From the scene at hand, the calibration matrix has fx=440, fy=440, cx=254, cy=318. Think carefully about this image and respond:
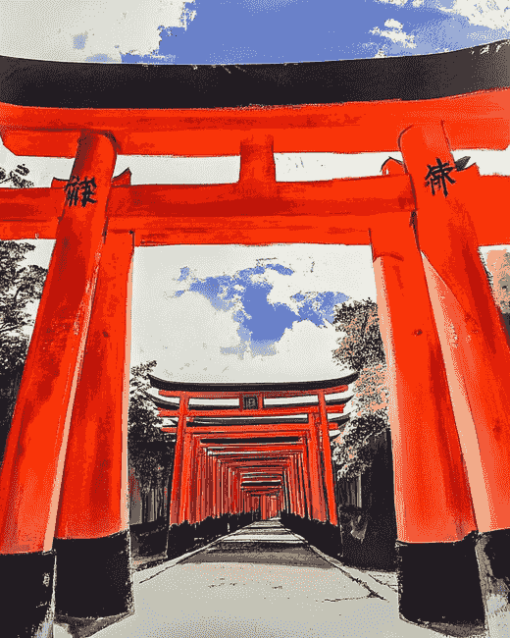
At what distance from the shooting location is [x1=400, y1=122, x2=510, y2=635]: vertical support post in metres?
1.83

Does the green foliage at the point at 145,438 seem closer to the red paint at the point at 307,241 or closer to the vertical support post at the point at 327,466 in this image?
the vertical support post at the point at 327,466

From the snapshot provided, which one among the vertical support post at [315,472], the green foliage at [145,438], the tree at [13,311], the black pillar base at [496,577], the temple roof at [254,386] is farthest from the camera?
the vertical support post at [315,472]

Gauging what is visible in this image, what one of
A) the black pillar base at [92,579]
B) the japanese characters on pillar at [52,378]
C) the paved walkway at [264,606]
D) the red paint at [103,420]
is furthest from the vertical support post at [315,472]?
the japanese characters on pillar at [52,378]

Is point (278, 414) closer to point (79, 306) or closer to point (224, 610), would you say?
point (224, 610)

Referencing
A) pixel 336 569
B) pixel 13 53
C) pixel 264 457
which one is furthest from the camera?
pixel 264 457

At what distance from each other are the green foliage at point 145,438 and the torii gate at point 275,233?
4.89m

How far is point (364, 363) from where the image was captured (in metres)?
7.47

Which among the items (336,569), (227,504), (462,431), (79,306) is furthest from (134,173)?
(227,504)

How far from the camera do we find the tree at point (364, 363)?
7.26 meters

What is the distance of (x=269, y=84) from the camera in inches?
106

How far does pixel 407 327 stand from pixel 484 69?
1515 mm

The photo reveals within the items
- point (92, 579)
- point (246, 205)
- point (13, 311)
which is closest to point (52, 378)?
point (92, 579)

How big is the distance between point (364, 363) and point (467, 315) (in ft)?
17.9

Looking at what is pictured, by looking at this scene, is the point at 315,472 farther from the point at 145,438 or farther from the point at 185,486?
the point at 145,438
